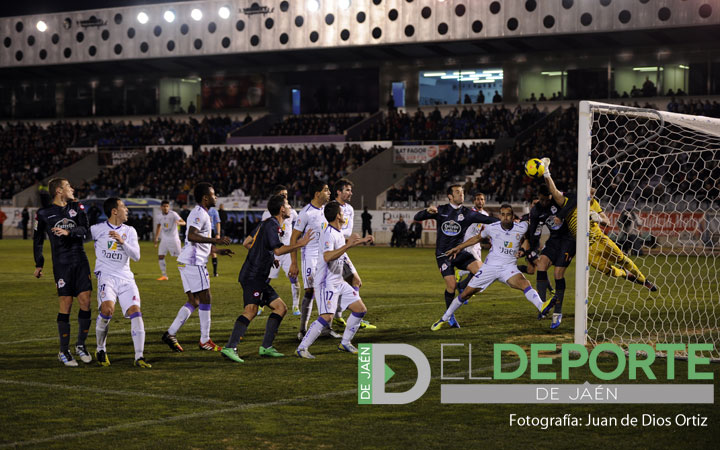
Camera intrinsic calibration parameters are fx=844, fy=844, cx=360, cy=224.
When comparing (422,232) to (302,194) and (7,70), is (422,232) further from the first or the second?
(7,70)

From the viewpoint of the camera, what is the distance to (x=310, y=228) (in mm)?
10070

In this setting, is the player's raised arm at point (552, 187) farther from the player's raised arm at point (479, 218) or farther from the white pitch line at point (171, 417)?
the white pitch line at point (171, 417)

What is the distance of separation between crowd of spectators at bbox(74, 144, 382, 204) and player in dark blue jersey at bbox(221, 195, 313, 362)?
31.2m

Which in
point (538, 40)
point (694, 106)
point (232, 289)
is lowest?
point (232, 289)

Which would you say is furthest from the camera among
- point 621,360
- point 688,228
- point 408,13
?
point 408,13

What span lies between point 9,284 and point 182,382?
1228 centimetres

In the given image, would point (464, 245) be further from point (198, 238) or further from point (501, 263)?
point (198, 238)

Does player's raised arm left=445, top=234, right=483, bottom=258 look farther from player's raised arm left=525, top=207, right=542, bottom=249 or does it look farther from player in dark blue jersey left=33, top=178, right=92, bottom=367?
player in dark blue jersey left=33, top=178, right=92, bottom=367

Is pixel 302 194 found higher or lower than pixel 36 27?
lower

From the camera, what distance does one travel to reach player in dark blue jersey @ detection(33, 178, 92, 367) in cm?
887

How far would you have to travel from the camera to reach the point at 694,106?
37.9 metres

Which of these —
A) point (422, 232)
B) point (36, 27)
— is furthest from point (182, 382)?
point (36, 27)

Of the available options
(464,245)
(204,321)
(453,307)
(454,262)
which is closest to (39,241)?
(204,321)

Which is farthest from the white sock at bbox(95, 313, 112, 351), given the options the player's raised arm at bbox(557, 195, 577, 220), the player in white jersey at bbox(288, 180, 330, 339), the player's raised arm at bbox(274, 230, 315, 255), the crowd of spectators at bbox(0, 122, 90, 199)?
the crowd of spectators at bbox(0, 122, 90, 199)
